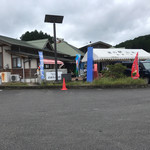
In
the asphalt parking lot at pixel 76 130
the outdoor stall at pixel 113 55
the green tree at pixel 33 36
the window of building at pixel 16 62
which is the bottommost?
the asphalt parking lot at pixel 76 130

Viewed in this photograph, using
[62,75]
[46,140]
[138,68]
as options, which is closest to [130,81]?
[138,68]

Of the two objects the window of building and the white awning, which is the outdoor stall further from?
the window of building

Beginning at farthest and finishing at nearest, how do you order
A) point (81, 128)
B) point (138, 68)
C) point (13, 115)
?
1. point (138, 68)
2. point (13, 115)
3. point (81, 128)

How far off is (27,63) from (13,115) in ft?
40.8

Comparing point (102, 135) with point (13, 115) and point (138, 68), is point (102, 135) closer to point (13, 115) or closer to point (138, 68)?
point (13, 115)

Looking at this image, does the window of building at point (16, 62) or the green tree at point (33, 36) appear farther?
the green tree at point (33, 36)

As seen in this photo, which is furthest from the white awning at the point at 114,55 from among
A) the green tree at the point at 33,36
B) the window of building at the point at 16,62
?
the green tree at the point at 33,36

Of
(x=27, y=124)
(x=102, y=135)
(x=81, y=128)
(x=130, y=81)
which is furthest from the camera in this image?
(x=130, y=81)

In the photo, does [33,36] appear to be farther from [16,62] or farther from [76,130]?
[76,130]

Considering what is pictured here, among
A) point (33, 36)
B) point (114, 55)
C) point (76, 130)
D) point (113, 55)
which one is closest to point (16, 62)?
point (113, 55)

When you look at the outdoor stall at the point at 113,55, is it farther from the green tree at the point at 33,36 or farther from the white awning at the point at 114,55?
the green tree at the point at 33,36

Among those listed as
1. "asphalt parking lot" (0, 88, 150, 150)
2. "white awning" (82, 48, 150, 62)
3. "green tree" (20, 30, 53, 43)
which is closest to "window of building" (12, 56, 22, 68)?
"white awning" (82, 48, 150, 62)

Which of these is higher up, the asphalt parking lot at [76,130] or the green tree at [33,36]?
the green tree at [33,36]

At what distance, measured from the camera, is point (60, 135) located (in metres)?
3.06
